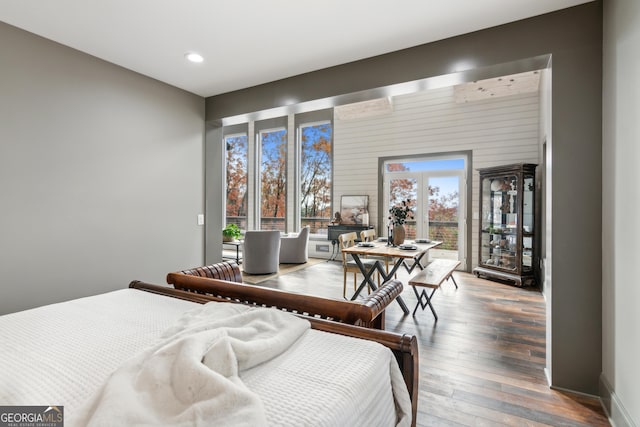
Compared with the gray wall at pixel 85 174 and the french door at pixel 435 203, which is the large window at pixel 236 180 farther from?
the gray wall at pixel 85 174

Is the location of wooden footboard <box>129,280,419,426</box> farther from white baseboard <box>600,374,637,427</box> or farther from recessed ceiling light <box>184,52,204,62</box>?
recessed ceiling light <box>184,52,204,62</box>

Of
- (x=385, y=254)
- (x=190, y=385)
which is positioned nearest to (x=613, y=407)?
(x=385, y=254)

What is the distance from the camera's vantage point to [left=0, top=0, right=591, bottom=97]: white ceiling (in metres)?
2.08

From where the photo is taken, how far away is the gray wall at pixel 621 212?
1568 mm

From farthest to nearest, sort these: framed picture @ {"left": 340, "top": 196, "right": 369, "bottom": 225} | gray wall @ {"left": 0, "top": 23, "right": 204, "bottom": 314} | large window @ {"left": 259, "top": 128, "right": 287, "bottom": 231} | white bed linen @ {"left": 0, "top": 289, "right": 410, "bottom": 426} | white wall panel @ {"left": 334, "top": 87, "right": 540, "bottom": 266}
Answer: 1. large window @ {"left": 259, "top": 128, "right": 287, "bottom": 231}
2. framed picture @ {"left": 340, "top": 196, "right": 369, "bottom": 225}
3. white wall panel @ {"left": 334, "top": 87, "right": 540, "bottom": 266}
4. gray wall @ {"left": 0, "top": 23, "right": 204, "bottom": 314}
5. white bed linen @ {"left": 0, "top": 289, "right": 410, "bottom": 426}

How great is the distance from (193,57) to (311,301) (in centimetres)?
240

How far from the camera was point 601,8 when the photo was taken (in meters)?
2.04

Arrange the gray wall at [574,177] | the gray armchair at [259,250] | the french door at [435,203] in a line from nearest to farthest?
the gray wall at [574,177] < the gray armchair at [259,250] < the french door at [435,203]

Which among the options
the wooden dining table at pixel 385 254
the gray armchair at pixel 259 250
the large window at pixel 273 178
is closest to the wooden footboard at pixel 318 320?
the wooden dining table at pixel 385 254

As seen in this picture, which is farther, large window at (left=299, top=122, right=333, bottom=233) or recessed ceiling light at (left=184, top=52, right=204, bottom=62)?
large window at (left=299, top=122, right=333, bottom=233)

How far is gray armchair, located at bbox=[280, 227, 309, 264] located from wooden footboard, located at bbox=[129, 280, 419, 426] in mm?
4566

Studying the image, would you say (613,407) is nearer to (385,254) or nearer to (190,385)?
(385,254)

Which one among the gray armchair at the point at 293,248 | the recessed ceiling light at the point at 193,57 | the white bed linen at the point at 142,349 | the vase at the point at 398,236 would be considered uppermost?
the recessed ceiling light at the point at 193,57

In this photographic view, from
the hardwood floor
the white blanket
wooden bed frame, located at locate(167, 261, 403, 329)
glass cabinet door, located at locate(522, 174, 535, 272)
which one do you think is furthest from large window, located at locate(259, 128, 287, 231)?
the white blanket
